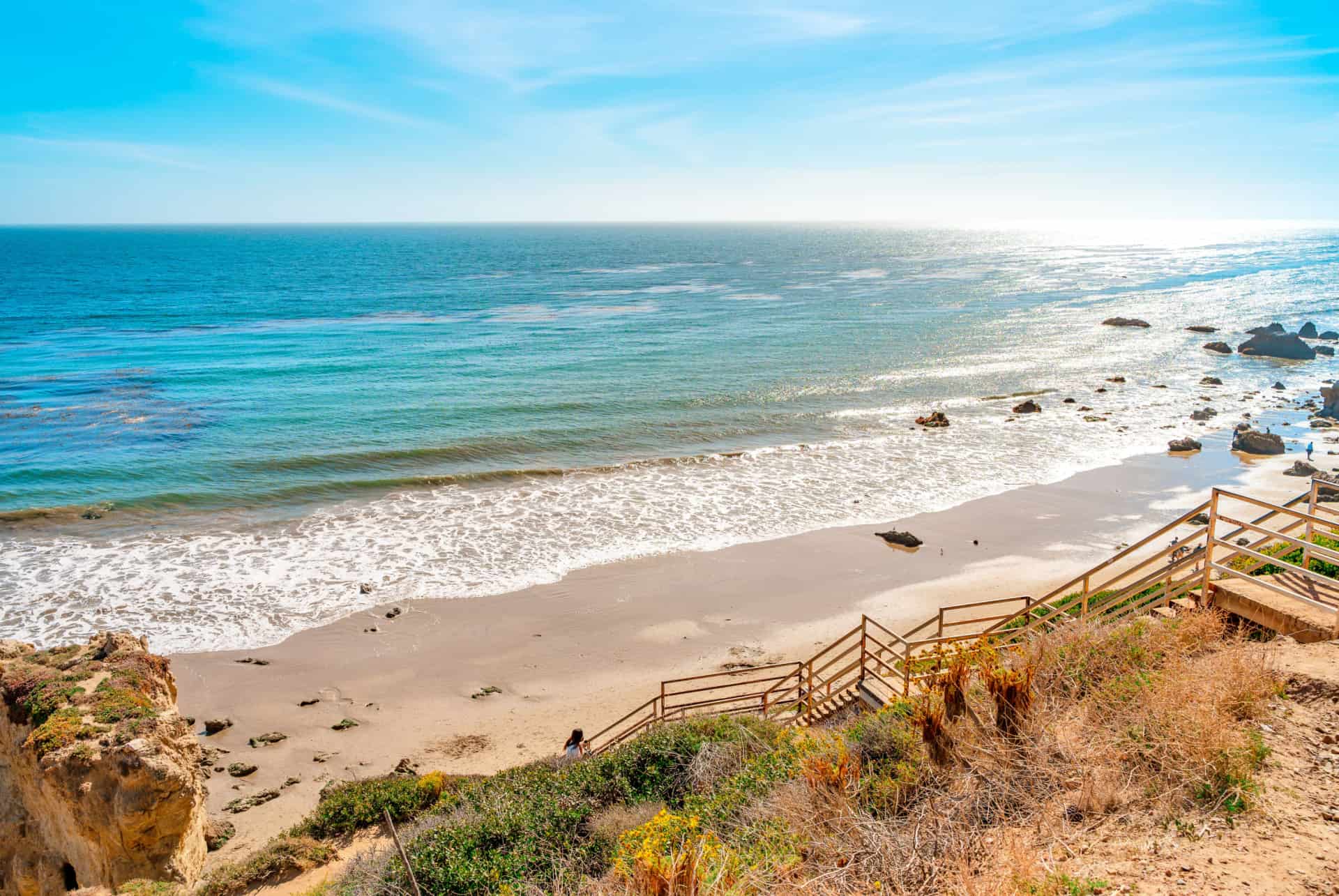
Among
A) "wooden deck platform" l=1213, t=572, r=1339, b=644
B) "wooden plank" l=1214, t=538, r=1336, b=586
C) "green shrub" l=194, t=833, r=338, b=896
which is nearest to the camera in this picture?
"wooden plank" l=1214, t=538, r=1336, b=586

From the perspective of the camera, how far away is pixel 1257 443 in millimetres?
33250

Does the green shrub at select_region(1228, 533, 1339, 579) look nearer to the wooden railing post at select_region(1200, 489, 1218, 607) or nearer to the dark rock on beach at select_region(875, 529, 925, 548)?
the wooden railing post at select_region(1200, 489, 1218, 607)

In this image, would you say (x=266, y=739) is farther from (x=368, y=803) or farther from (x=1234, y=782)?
(x=1234, y=782)

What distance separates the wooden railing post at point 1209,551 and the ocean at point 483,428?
15700 mm

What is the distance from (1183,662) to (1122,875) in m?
3.32

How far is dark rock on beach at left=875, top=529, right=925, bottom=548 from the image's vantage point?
24.0 m

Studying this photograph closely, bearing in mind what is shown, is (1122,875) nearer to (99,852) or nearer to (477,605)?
(99,852)

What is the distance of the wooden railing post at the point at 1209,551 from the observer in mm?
8794

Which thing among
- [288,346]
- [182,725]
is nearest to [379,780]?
[182,725]

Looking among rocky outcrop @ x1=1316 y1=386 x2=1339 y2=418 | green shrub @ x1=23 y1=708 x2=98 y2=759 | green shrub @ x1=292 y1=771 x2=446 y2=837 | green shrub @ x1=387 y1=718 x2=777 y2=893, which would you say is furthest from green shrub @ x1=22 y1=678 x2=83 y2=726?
rocky outcrop @ x1=1316 y1=386 x2=1339 y2=418

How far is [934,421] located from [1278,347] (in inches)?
1510

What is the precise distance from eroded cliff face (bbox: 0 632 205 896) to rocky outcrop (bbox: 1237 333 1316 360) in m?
70.7

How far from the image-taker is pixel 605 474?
3059cm

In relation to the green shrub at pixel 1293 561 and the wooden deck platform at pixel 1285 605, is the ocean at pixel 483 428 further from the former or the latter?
the wooden deck platform at pixel 1285 605
